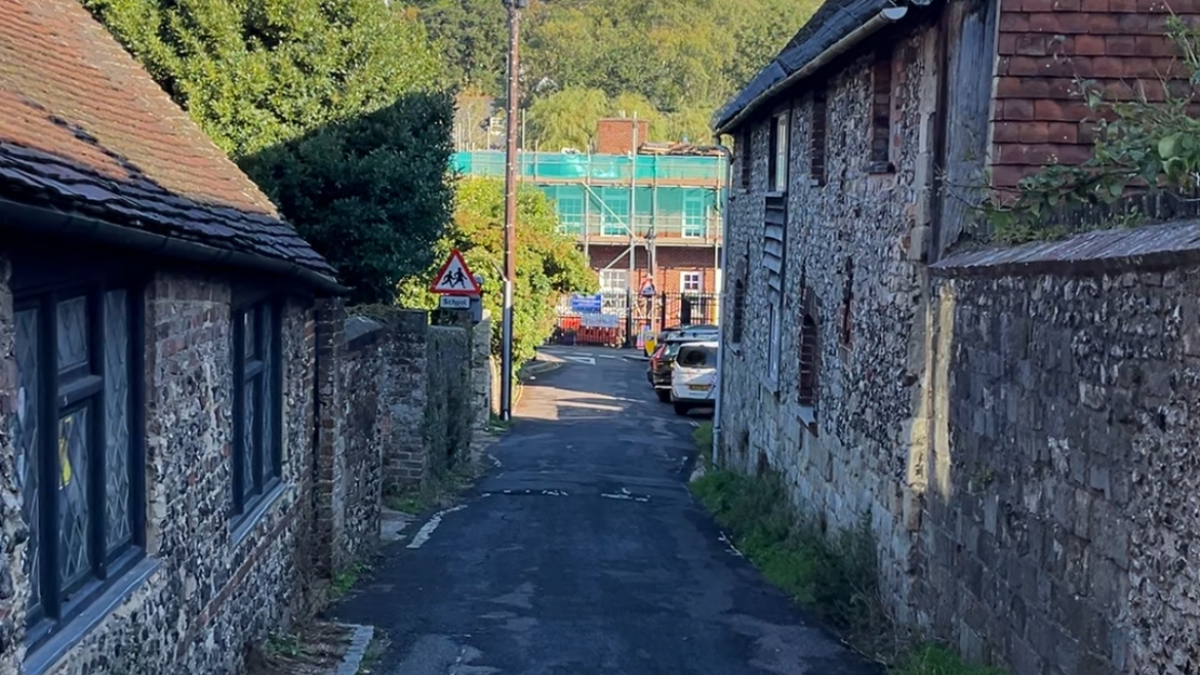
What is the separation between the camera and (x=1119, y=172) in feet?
22.9

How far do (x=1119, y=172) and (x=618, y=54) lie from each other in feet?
296

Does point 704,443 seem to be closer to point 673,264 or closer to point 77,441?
point 77,441

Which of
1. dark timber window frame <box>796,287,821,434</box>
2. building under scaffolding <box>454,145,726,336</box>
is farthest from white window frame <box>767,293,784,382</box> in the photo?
building under scaffolding <box>454,145,726,336</box>

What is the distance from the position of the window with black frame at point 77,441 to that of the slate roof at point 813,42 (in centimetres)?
582

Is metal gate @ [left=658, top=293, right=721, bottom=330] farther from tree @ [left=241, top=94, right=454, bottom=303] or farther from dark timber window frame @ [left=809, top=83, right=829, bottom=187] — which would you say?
dark timber window frame @ [left=809, top=83, right=829, bottom=187]

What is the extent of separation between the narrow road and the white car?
36.3ft

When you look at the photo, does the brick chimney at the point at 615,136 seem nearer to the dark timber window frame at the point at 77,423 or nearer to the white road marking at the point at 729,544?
the white road marking at the point at 729,544

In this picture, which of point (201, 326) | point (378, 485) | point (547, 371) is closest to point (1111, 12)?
point (201, 326)

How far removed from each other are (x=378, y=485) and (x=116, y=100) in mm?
6253

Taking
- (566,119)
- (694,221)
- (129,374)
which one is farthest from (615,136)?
(129,374)

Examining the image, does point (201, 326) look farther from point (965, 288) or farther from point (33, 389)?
point (965, 288)

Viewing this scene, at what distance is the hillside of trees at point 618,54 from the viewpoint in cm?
7988

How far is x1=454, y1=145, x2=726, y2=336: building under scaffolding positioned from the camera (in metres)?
55.5

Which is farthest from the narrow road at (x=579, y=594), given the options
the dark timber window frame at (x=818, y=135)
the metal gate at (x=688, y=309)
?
the metal gate at (x=688, y=309)
